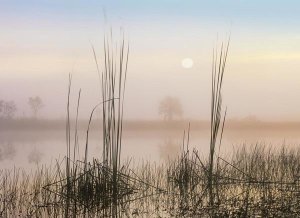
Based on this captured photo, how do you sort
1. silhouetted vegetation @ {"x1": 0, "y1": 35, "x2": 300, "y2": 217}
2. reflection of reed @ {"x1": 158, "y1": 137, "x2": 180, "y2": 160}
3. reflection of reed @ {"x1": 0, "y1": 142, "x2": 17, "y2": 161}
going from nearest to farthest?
silhouetted vegetation @ {"x1": 0, "y1": 35, "x2": 300, "y2": 217} < reflection of reed @ {"x1": 158, "y1": 137, "x2": 180, "y2": 160} < reflection of reed @ {"x1": 0, "y1": 142, "x2": 17, "y2": 161}

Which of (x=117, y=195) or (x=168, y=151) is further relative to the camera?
(x=168, y=151)

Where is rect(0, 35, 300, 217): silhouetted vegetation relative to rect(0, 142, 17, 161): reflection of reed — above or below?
above

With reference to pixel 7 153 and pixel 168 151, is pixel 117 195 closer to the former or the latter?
pixel 168 151

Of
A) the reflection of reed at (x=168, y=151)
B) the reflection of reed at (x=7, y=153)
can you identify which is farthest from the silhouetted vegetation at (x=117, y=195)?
the reflection of reed at (x=7, y=153)

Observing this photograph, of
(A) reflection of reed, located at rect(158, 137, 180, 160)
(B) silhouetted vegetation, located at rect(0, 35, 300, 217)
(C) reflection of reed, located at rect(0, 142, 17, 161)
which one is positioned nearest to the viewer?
(B) silhouetted vegetation, located at rect(0, 35, 300, 217)

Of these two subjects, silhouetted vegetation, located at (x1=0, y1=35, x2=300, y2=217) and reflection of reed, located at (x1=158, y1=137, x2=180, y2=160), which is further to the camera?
reflection of reed, located at (x1=158, y1=137, x2=180, y2=160)

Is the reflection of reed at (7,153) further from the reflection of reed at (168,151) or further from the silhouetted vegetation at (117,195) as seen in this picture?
the silhouetted vegetation at (117,195)

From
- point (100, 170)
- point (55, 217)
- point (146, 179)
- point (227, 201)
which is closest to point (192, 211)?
point (227, 201)

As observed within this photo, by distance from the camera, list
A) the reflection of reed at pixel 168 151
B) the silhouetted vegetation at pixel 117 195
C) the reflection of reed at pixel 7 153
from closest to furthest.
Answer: the silhouetted vegetation at pixel 117 195, the reflection of reed at pixel 168 151, the reflection of reed at pixel 7 153

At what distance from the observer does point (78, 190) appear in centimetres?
559

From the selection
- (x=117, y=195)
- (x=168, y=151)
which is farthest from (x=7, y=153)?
(x=117, y=195)

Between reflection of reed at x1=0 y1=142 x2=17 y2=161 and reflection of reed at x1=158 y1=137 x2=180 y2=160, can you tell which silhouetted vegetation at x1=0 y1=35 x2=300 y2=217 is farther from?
reflection of reed at x1=0 y1=142 x2=17 y2=161

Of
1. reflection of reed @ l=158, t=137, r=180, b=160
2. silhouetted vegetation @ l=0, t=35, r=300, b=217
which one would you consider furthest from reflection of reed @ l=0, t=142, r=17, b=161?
silhouetted vegetation @ l=0, t=35, r=300, b=217

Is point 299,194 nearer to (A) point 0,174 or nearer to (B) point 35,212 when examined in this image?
(B) point 35,212
